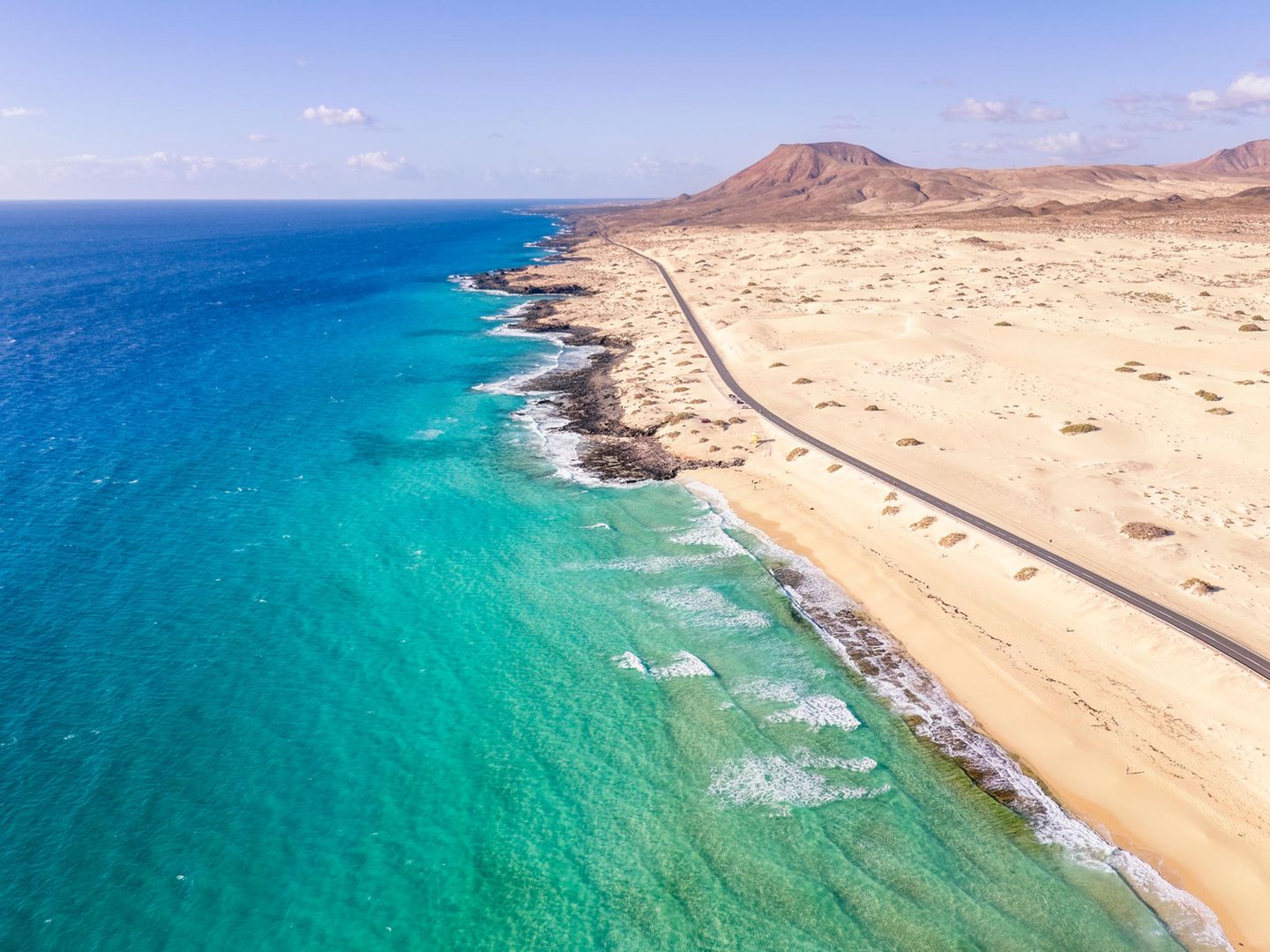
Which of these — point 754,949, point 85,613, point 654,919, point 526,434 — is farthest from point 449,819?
point 526,434

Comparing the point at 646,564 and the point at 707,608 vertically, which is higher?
the point at 646,564

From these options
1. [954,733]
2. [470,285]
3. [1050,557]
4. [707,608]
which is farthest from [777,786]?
[470,285]

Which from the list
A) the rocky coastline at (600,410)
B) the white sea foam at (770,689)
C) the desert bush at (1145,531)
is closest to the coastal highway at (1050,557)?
the desert bush at (1145,531)

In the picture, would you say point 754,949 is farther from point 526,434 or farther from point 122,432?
point 122,432

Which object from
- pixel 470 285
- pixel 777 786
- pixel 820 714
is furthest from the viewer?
pixel 470 285

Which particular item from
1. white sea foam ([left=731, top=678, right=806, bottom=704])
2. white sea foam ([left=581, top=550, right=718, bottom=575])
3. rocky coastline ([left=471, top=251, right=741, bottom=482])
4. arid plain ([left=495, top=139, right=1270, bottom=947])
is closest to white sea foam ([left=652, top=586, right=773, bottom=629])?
white sea foam ([left=581, top=550, right=718, bottom=575])

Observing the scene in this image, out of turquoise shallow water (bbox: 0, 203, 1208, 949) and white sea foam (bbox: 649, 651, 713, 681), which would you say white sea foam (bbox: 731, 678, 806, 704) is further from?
white sea foam (bbox: 649, 651, 713, 681)

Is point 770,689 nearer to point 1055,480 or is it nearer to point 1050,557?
point 1050,557
